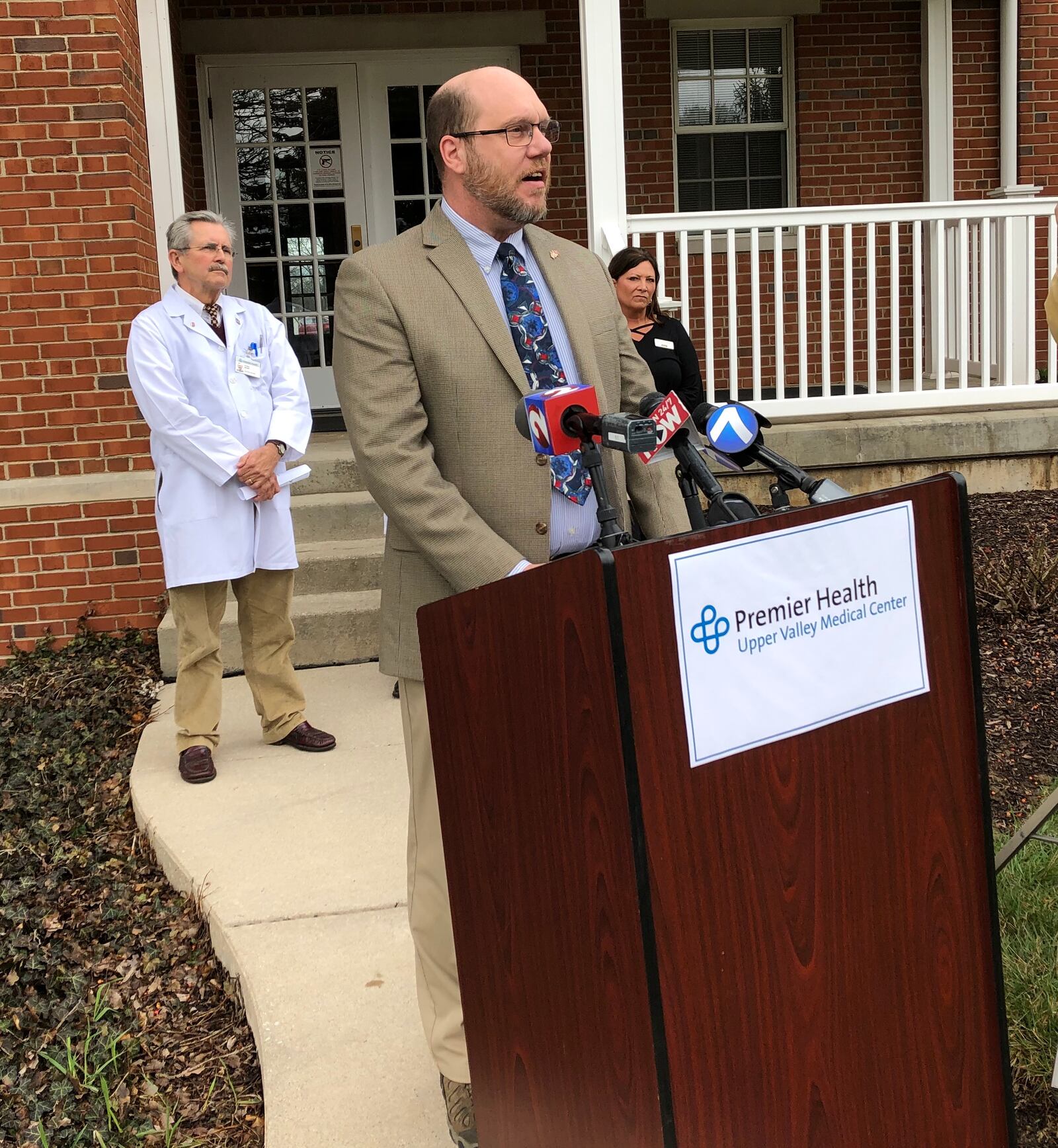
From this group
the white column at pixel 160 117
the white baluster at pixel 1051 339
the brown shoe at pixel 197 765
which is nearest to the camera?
the brown shoe at pixel 197 765

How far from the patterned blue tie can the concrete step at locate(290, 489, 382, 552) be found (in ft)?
14.7

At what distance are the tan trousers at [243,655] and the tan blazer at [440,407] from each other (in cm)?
269

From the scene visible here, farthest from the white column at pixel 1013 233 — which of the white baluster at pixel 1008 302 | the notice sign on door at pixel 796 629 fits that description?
the notice sign on door at pixel 796 629

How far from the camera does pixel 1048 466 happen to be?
317 inches

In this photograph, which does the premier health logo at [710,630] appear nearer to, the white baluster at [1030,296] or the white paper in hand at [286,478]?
the white paper in hand at [286,478]

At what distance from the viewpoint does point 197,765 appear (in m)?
4.86

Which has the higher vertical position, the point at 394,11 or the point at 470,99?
the point at 394,11

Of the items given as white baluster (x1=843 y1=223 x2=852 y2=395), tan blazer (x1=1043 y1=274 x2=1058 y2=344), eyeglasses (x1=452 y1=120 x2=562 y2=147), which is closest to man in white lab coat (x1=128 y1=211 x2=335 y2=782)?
eyeglasses (x1=452 y1=120 x2=562 y2=147)

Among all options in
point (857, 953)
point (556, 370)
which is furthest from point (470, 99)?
point (857, 953)

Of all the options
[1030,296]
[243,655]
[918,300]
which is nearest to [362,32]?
[918,300]

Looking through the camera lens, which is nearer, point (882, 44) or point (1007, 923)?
point (1007, 923)

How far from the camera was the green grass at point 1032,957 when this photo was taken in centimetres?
274

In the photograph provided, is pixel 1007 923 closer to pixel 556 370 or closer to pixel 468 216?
pixel 556 370

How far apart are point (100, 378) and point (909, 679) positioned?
564 cm
